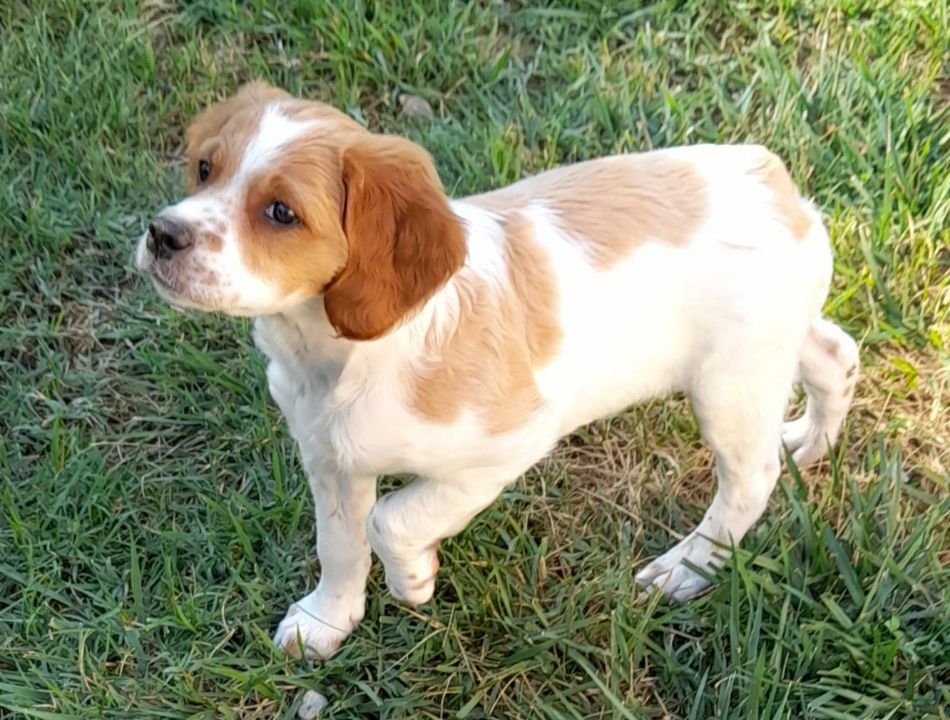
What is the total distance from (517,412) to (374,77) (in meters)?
2.78

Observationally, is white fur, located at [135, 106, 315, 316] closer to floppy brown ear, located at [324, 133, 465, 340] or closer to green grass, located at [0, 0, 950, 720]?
floppy brown ear, located at [324, 133, 465, 340]

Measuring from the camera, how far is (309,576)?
3.51 meters

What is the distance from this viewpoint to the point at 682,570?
3434 millimetres

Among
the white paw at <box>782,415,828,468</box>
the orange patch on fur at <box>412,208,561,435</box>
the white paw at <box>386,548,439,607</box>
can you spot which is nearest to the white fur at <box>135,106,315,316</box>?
the orange patch on fur at <box>412,208,561,435</box>

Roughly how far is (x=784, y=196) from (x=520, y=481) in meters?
1.36

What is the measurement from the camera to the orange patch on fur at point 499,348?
2.58m

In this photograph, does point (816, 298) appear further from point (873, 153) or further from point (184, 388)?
point (184, 388)

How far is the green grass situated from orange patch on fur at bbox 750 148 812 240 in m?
0.95

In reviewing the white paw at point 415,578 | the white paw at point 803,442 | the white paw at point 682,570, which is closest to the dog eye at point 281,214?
the white paw at point 415,578

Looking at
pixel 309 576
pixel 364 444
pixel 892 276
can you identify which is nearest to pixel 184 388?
pixel 309 576

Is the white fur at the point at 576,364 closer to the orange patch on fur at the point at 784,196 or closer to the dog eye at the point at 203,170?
the orange patch on fur at the point at 784,196

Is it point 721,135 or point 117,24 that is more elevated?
point 117,24

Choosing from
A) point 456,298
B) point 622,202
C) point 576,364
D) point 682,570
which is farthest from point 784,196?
point 682,570

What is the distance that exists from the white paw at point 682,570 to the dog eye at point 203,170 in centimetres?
180
